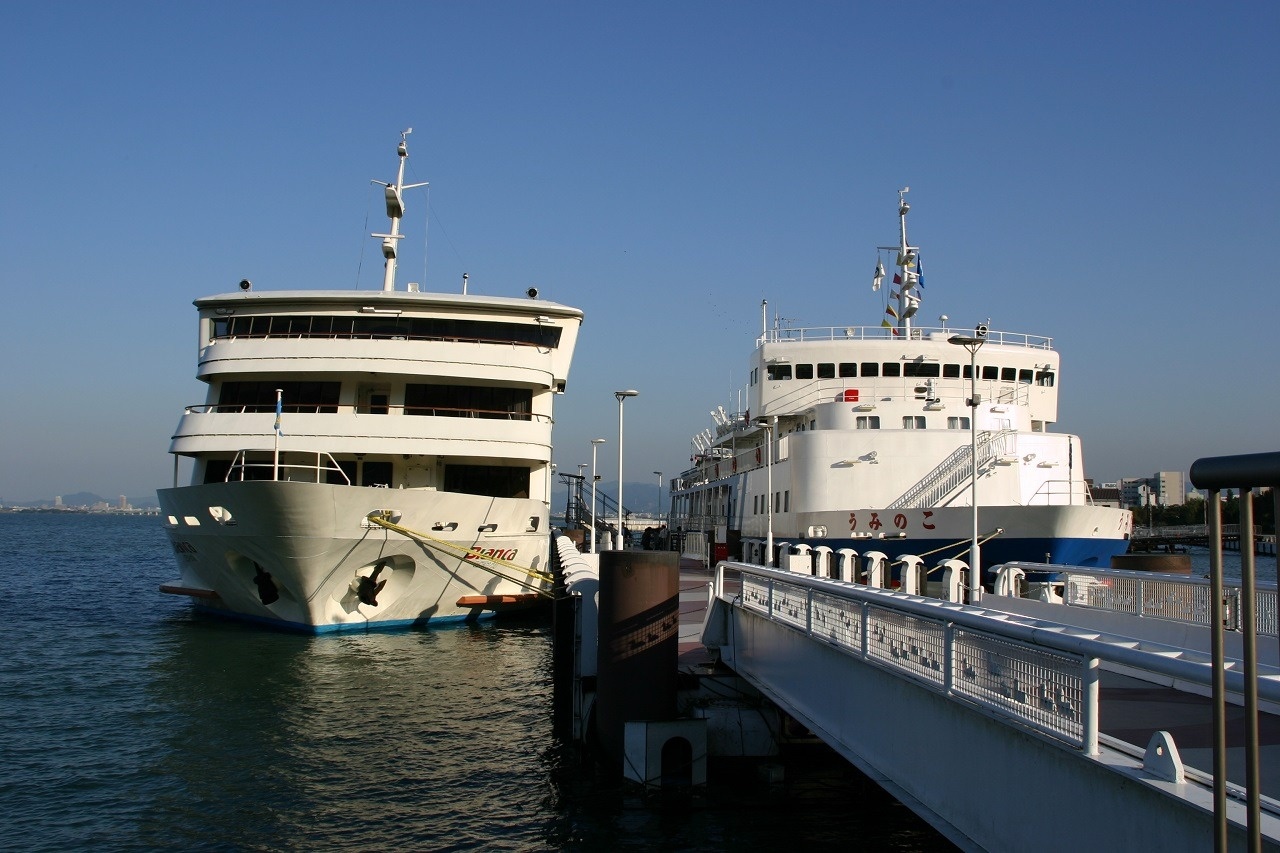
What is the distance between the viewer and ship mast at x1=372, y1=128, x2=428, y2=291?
31.3 metres

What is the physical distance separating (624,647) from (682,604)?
838cm

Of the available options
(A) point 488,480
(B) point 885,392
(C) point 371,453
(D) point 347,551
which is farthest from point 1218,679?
(B) point 885,392

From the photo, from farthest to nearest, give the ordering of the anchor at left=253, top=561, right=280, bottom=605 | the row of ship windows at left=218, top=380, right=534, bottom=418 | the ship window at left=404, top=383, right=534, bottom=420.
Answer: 1. the ship window at left=404, top=383, right=534, bottom=420
2. the row of ship windows at left=218, top=380, right=534, bottom=418
3. the anchor at left=253, top=561, right=280, bottom=605

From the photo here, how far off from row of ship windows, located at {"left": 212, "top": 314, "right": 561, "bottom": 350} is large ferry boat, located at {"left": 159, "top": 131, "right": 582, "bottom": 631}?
50 millimetres

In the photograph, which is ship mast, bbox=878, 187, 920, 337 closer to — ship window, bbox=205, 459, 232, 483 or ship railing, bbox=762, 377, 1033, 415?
ship railing, bbox=762, 377, 1033, 415

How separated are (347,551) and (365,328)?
6.84m

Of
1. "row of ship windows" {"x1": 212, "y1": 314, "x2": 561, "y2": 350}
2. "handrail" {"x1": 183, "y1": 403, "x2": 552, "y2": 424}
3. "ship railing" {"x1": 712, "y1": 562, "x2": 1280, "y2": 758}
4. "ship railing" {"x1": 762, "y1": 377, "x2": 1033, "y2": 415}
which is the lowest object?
"ship railing" {"x1": 712, "y1": 562, "x2": 1280, "y2": 758}

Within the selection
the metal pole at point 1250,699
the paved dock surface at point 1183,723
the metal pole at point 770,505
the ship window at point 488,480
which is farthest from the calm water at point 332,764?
the metal pole at point 1250,699

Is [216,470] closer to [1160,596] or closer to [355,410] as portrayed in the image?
[355,410]

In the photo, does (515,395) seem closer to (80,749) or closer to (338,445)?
(338,445)

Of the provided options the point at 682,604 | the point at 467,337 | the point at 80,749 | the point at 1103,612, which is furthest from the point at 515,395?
the point at 1103,612

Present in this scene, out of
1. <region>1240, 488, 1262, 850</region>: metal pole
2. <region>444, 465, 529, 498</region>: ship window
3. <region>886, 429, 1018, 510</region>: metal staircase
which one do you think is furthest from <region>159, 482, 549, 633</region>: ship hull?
<region>1240, 488, 1262, 850</region>: metal pole

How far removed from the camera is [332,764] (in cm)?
1353

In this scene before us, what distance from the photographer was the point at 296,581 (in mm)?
22891
